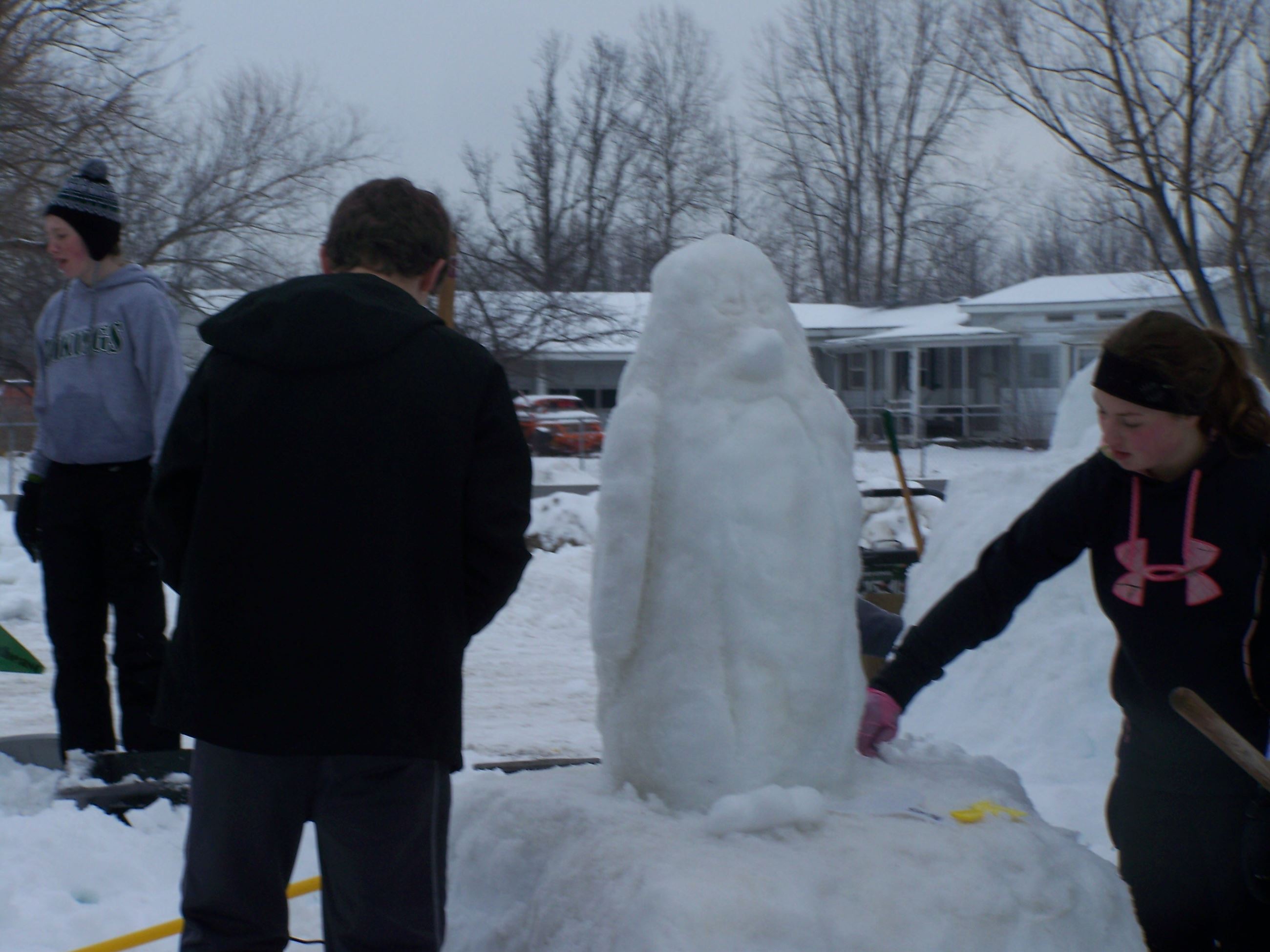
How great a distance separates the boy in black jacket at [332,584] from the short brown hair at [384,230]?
0.19 feet

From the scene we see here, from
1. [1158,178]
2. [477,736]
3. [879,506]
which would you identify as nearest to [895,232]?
[1158,178]

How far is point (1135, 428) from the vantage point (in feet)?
7.52

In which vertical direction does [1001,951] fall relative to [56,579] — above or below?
below

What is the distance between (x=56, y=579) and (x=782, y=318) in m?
2.42

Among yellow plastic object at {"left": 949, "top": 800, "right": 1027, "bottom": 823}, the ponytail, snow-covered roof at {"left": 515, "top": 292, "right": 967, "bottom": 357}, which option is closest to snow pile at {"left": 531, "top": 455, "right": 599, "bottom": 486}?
snow-covered roof at {"left": 515, "top": 292, "right": 967, "bottom": 357}

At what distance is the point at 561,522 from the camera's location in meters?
10.8

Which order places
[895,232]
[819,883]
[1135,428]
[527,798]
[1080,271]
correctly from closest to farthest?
[819,883] < [1135,428] < [527,798] < [895,232] < [1080,271]

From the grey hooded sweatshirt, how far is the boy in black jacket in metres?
1.72

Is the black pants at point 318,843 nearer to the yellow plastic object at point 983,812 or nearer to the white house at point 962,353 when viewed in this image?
the yellow plastic object at point 983,812

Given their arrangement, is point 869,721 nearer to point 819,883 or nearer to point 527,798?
point 819,883

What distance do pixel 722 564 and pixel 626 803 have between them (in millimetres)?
560

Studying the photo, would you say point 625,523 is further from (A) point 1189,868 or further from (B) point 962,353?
(B) point 962,353

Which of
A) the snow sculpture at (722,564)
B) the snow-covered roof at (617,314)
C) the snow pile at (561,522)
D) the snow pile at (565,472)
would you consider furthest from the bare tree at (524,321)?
the snow sculpture at (722,564)

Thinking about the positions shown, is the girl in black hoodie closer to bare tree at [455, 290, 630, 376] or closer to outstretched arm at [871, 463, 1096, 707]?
outstretched arm at [871, 463, 1096, 707]
